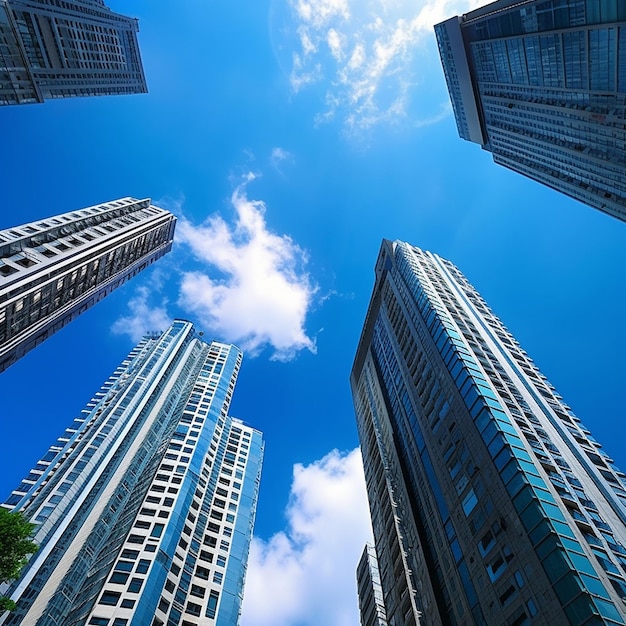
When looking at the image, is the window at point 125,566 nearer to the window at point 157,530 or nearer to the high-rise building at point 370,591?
the window at point 157,530

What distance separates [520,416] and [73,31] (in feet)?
330

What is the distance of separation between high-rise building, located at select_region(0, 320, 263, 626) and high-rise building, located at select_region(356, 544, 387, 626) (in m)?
17.8

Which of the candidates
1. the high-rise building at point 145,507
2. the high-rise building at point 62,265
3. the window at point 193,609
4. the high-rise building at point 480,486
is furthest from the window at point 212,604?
the high-rise building at point 62,265

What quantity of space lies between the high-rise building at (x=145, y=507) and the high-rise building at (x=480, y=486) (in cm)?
2627

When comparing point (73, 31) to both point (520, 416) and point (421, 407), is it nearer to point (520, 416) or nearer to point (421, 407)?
point (421, 407)

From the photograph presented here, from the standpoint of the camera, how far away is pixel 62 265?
170 feet

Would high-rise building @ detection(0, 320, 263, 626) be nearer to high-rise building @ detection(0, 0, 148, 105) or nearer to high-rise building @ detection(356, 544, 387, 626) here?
high-rise building @ detection(356, 544, 387, 626)

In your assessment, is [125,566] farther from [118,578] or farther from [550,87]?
[550,87]

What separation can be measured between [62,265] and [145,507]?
3630cm

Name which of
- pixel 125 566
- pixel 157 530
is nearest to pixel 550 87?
pixel 157 530

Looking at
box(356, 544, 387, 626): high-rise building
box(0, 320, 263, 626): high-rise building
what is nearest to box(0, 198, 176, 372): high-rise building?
box(0, 320, 263, 626): high-rise building

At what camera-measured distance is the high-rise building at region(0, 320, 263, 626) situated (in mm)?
54219

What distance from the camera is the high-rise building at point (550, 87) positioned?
6412cm

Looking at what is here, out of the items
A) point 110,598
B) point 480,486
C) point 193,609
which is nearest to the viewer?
point 480,486
